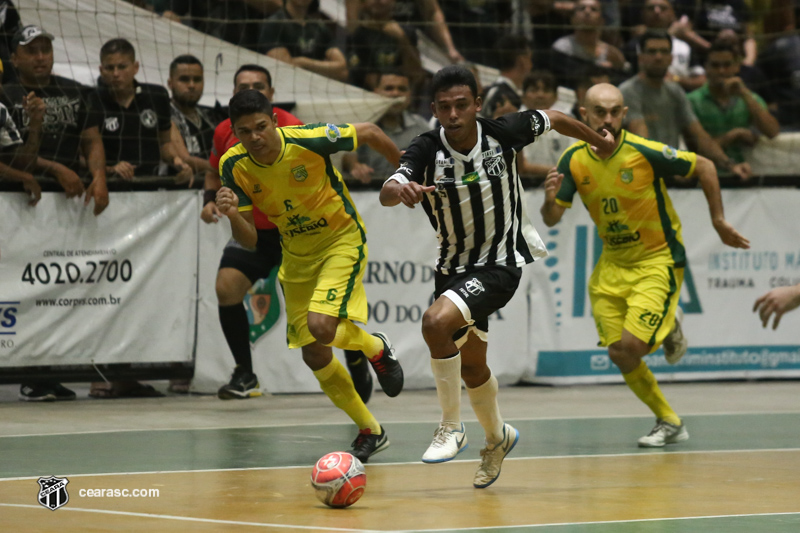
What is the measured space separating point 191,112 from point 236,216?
12.5ft

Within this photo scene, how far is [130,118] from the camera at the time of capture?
9.75 metres

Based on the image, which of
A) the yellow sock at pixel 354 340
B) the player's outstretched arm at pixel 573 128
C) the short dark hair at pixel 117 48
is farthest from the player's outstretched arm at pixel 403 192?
the short dark hair at pixel 117 48

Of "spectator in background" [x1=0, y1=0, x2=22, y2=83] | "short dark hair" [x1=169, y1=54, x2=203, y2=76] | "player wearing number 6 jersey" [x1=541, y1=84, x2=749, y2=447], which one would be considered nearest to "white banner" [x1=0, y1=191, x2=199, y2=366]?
"short dark hair" [x1=169, y1=54, x2=203, y2=76]

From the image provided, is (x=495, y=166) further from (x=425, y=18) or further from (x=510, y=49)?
(x=425, y=18)

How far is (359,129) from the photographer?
23.2ft

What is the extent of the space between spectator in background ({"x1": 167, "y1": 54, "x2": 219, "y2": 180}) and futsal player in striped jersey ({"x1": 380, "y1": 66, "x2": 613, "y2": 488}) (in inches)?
166

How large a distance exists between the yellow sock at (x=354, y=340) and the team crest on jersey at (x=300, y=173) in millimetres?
926

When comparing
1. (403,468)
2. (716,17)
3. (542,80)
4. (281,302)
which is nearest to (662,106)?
(542,80)

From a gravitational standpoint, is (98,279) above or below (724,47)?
below

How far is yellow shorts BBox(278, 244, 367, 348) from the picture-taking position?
263 inches

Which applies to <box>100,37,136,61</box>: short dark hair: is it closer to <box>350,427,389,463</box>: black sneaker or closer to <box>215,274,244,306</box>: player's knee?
<box>215,274,244,306</box>: player's knee

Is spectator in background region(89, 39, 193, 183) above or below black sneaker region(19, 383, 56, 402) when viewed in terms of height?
above

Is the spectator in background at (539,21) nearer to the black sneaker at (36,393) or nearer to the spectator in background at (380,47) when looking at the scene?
the spectator in background at (380,47)

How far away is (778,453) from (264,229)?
4.07 m
